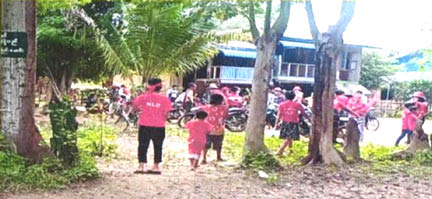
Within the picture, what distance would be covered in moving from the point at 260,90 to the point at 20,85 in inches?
→ 146

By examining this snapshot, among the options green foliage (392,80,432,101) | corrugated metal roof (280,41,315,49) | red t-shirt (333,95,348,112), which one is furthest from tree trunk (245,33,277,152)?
green foliage (392,80,432,101)

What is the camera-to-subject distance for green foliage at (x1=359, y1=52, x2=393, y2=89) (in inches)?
1335

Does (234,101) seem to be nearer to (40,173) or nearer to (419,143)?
(419,143)

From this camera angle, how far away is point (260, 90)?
859 centimetres

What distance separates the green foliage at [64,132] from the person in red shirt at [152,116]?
1.02 metres

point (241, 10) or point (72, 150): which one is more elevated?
point (241, 10)

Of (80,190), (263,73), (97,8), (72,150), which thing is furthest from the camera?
→ (97,8)

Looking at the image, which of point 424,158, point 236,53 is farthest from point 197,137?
point 236,53

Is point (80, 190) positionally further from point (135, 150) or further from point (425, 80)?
point (425, 80)

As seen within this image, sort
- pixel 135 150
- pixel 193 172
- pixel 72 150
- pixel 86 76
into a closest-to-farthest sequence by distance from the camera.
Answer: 1. pixel 72 150
2. pixel 193 172
3. pixel 135 150
4. pixel 86 76

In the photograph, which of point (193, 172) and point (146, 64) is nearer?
point (193, 172)

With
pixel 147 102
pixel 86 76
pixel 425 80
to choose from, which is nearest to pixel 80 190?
pixel 147 102

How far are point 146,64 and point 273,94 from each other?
15.8ft

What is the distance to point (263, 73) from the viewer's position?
8586mm
